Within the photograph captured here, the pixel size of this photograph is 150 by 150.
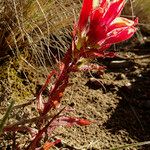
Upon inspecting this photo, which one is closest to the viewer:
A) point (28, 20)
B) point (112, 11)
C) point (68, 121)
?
point (112, 11)

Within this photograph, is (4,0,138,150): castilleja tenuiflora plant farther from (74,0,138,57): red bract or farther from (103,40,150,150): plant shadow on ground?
(103,40,150,150): plant shadow on ground

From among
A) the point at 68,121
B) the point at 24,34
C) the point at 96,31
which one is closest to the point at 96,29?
the point at 96,31

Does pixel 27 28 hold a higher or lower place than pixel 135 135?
higher

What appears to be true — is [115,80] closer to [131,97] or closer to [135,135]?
[131,97]

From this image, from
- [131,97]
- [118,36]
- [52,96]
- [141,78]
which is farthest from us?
[141,78]

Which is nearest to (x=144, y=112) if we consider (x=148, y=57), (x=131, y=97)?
(x=131, y=97)

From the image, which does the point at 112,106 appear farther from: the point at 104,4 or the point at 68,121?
the point at 104,4
